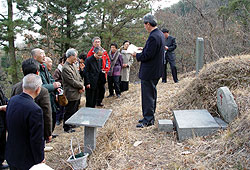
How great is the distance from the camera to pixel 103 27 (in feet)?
45.3

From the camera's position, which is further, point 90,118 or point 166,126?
point 166,126

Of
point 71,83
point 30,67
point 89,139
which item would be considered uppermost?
point 30,67

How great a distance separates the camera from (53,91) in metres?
4.70

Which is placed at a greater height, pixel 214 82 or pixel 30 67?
pixel 30 67

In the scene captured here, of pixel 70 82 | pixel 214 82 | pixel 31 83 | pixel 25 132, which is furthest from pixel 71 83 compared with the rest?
pixel 214 82

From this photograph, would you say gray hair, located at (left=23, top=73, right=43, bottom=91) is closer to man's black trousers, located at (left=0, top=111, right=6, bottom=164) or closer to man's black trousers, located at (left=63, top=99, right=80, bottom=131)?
man's black trousers, located at (left=0, top=111, right=6, bottom=164)

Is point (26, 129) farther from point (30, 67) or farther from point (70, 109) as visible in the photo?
point (70, 109)

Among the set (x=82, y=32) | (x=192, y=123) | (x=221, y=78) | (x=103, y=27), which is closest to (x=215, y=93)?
(x=221, y=78)

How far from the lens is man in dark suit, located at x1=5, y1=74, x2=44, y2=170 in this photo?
8.21ft

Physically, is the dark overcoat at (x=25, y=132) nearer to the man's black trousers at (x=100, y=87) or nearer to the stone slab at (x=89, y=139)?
the stone slab at (x=89, y=139)

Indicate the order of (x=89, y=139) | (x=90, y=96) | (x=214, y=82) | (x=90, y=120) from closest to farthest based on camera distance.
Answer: (x=90, y=120) → (x=89, y=139) → (x=214, y=82) → (x=90, y=96)

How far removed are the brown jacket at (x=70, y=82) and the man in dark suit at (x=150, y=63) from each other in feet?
5.11

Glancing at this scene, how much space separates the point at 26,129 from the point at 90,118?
1378mm

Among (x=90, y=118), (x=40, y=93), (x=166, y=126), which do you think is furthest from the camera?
(x=166, y=126)
